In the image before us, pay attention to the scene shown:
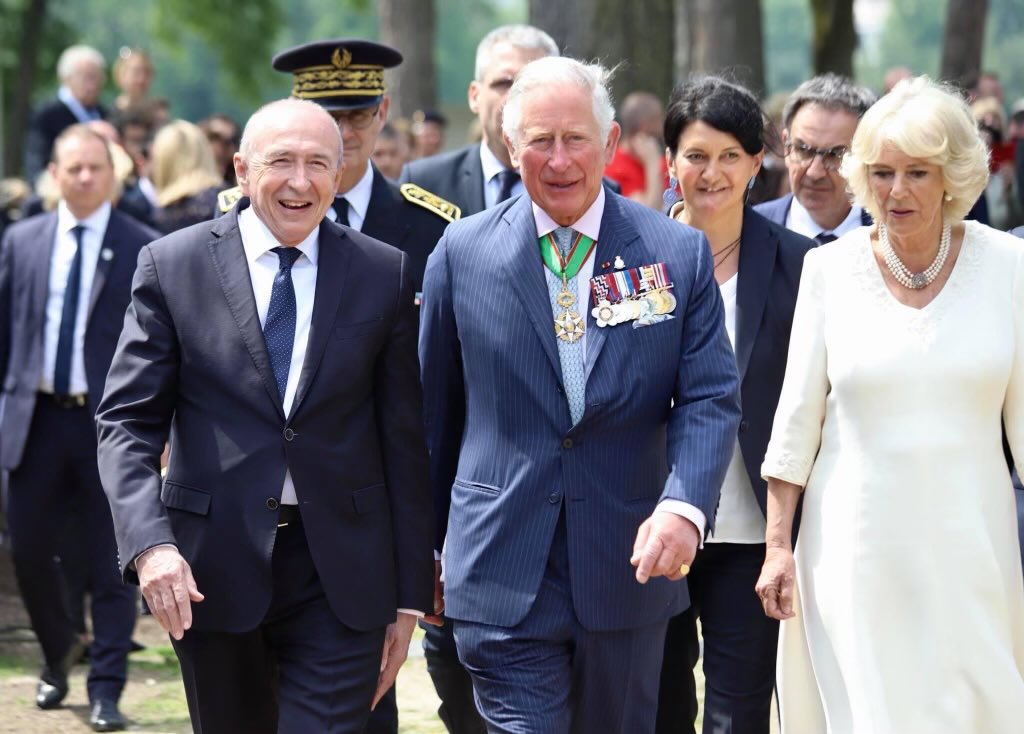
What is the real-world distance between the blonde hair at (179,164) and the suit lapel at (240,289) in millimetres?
4961

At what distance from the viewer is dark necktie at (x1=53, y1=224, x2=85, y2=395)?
7867 mm

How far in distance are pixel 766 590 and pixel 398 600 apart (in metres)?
1.02

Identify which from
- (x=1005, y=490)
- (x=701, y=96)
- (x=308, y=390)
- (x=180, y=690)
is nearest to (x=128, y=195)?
(x=180, y=690)

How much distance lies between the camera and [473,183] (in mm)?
6930

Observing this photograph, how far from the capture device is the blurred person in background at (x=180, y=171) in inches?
380

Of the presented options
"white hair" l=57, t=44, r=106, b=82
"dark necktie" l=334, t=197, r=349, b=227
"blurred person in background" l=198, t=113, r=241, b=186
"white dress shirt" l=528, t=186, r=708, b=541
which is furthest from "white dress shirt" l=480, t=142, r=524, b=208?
"white hair" l=57, t=44, r=106, b=82

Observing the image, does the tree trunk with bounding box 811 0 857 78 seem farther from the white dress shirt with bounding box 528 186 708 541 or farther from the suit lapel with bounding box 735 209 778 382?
the white dress shirt with bounding box 528 186 708 541

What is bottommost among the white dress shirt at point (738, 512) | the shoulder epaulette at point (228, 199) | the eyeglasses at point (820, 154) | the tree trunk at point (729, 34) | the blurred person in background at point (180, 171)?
the white dress shirt at point (738, 512)

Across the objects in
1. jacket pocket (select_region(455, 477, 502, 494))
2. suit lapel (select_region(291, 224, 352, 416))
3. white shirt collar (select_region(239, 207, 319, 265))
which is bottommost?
jacket pocket (select_region(455, 477, 502, 494))

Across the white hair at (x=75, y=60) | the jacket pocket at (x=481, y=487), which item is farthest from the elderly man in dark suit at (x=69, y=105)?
the jacket pocket at (x=481, y=487)

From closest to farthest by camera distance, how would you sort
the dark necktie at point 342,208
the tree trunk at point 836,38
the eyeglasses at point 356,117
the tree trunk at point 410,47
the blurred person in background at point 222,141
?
the dark necktie at point 342,208
the eyeglasses at point 356,117
the blurred person in background at point 222,141
the tree trunk at point 410,47
the tree trunk at point 836,38

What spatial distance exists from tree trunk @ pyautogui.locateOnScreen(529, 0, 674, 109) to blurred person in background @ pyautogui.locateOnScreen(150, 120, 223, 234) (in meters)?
4.13

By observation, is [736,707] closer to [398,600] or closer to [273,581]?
[398,600]

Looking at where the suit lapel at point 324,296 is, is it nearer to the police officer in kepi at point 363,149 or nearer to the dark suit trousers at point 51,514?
the police officer in kepi at point 363,149
